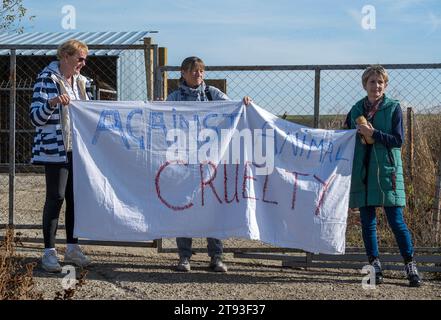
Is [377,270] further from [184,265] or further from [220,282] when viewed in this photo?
[184,265]

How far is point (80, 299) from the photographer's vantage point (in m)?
5.13

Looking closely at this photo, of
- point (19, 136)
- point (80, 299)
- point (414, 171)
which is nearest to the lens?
point (80, 299)

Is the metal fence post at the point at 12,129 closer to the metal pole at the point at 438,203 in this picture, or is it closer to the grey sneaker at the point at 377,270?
the grey sneaker at the point at 377,270

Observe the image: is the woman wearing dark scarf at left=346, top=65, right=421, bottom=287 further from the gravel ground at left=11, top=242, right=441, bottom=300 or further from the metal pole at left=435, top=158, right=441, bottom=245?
the metal pole at left=435, top=158, right=441, bottom=245

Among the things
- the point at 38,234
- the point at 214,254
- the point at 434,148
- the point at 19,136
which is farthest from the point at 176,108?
the point at 19,136

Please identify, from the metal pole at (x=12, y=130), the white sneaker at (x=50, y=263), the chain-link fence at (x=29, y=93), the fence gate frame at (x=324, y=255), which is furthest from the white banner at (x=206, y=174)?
the chain-link fence at (x=29, y=93)

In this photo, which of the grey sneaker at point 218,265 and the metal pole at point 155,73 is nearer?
the grey sneaker at point 218,265

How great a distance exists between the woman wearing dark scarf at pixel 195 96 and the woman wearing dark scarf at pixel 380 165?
1067mm

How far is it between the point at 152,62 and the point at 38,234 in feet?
9.61

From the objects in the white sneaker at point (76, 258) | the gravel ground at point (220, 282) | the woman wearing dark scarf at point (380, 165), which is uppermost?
the woman wearing dark scarf at point (380, 165)

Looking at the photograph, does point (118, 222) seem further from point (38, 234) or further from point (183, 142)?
point (38, 234)

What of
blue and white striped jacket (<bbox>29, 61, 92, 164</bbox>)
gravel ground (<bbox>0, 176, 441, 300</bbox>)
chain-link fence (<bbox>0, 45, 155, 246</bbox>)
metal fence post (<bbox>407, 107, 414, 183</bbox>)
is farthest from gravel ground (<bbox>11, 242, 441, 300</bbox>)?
chain-link fence (<bbox>0, 45, 155, 246</bbox>)

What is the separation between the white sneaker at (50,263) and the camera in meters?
5.89

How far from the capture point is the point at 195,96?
20.0 feet
